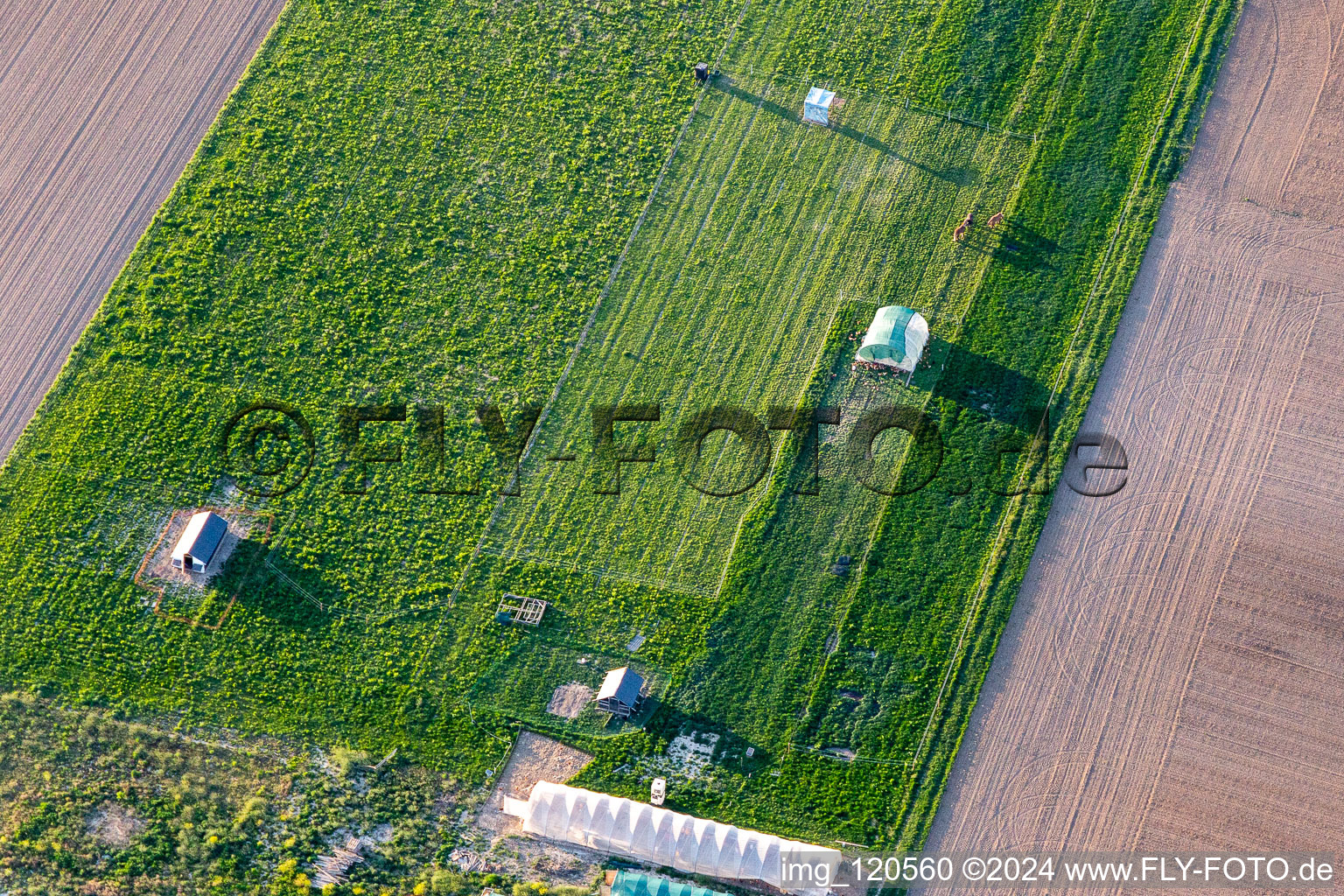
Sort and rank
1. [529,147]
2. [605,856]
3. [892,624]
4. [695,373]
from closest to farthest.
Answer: [605,856] < [892,624] < [695,373] < [529,147]

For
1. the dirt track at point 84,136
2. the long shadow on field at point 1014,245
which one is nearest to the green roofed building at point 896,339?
the long shadow on field at point 1014,245

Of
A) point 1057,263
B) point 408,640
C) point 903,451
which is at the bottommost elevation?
point 408,640

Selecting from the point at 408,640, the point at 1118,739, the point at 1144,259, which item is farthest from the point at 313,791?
the point at 1144,259

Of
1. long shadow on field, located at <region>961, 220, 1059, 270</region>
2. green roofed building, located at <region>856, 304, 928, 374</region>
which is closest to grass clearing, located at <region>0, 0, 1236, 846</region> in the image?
long shadow on field, located at <region>961, 220, 1059, 270</region>

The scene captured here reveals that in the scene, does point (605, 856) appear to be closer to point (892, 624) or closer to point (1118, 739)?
point (892, 624)

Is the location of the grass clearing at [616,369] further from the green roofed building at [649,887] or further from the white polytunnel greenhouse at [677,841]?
the green roofed building at [649,887]
